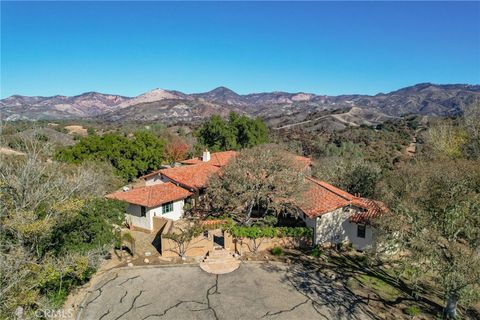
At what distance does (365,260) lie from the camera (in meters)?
22.0

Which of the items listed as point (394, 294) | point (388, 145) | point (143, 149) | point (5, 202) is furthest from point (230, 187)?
point (388, 145)

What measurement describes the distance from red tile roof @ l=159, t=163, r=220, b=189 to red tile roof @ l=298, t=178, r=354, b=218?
920 cm

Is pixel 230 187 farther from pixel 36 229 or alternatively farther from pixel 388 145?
pixel 388 145

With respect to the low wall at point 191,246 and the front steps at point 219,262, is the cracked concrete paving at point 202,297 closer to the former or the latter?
the front steps at point 219,262

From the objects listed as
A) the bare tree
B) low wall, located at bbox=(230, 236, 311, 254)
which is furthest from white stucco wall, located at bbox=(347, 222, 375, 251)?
the bare tree

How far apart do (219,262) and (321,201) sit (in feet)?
30.5

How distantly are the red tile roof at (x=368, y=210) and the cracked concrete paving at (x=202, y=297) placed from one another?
632 cm

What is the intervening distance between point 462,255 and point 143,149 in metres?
36.5

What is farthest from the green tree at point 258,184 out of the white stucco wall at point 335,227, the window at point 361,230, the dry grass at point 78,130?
the dry grass at point 78,130

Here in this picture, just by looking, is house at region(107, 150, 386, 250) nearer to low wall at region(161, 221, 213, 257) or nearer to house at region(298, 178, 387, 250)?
house at region(298, 178, 387, 250)

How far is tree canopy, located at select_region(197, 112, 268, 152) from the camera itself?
51906 mm

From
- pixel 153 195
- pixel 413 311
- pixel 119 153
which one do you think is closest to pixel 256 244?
pixel 413 311

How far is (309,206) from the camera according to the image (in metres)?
24.2

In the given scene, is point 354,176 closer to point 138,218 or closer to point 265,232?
point 265,232
